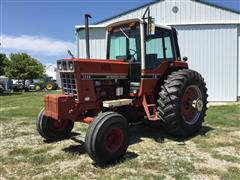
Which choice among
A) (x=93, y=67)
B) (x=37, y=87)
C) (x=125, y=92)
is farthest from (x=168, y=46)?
(x=37, y=87)

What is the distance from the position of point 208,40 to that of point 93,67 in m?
9.40

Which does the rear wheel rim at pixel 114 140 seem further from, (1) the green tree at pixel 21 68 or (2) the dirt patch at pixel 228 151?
(1) the green tree at pixel 21 68

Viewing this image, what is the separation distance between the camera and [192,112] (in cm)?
697

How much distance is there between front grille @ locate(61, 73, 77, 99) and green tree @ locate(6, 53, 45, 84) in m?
36.9

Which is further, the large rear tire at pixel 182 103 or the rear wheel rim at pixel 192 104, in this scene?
the rear wheel rim at pixel 192 104

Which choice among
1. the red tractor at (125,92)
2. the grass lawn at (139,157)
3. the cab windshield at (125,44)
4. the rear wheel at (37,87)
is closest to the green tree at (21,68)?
the rear wheel at (37,87)

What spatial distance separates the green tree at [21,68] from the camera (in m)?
41.2

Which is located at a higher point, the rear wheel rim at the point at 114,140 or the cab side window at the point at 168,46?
the cab side window at the point at 168,46

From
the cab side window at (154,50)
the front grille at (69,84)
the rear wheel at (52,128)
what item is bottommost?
the rear wheel at (52,128)

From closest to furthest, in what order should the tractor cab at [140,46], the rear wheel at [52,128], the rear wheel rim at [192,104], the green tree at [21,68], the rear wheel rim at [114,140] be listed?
1. the rear wheel rim at [114,140]
2. the tractor cab at [140,46]
3. the rear wheel at [52,128]
4. the rear wheel rim at [192,104]
5. the green tree at [21,68]

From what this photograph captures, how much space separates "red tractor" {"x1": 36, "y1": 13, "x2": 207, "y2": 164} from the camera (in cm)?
514

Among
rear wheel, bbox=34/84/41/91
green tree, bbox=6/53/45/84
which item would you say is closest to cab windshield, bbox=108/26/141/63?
rear wheel, bbox=34/84/41/91

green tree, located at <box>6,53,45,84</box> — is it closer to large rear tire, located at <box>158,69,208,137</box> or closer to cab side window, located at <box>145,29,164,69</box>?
cab side window, located at <box>145,29,164,69</box>

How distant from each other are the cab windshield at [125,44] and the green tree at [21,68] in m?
36.1
